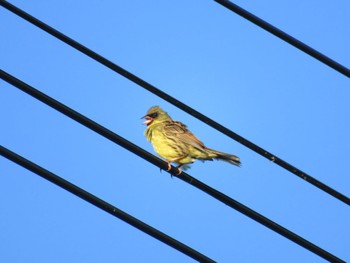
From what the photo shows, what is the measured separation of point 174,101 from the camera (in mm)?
6238

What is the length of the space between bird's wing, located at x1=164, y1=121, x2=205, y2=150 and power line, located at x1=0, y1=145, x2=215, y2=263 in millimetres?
4919

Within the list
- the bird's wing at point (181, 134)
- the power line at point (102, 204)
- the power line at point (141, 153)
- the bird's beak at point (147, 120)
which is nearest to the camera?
the power line at point (102, 204)

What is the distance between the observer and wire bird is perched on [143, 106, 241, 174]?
1008 centimetres

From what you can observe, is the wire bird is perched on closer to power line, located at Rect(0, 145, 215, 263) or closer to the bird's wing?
the bird's wing

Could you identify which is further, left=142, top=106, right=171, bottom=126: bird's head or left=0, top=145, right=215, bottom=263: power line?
left=142, top=106, right=171, bottom=126: bird's head

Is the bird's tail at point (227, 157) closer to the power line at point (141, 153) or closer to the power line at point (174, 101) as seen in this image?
the power line at point (174, 101)

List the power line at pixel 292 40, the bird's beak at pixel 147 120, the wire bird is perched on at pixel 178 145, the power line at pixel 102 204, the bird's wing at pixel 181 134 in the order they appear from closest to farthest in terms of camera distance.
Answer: the power line at pixel 102 204
the power line at pixel 292 40
the wire bird is perched on at pixel 178 145
the bird's wing at pixel 181 134
the bird's beak at pixel 147 120

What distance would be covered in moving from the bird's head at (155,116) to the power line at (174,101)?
5196 millimetres

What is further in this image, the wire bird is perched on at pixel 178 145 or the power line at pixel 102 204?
the wire bird is perched on at pixel 178 145

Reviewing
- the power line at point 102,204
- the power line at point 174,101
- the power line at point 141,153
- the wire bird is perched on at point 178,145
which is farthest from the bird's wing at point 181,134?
the power line at point 102,204

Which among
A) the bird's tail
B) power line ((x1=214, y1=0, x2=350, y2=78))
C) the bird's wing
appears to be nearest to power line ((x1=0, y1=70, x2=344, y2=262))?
power line ((x1=214, y1=0, x2=350, y2=78))

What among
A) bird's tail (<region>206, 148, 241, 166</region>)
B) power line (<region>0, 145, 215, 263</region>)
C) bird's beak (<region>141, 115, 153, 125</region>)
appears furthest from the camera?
bird's beak (<region>141, 115, 153, 125</region>)

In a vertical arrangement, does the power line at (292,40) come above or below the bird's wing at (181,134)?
below

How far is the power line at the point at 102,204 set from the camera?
493cm
